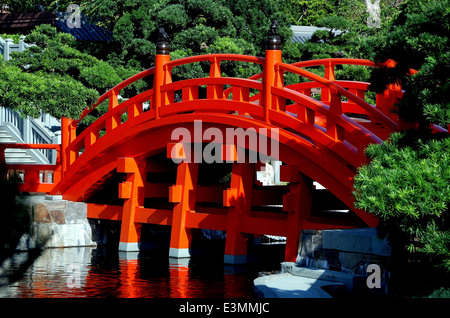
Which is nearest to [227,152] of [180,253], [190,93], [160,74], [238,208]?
[238,208]

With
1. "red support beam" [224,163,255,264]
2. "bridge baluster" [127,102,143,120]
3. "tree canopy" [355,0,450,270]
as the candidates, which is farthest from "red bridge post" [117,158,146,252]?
"tree canopy" [355,0,450,270]

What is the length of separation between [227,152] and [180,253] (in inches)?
91.4

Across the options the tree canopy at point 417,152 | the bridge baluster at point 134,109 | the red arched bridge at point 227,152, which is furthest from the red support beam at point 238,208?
the tree canopy at point 417,152

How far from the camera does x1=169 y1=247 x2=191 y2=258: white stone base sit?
47.0 feet

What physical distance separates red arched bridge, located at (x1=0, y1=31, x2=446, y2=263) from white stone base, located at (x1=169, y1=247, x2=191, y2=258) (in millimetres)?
19

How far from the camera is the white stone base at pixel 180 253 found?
1433 centimetres

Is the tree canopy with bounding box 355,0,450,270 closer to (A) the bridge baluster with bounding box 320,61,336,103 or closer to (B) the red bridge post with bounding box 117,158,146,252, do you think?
(A) the bridge baluster with bounding box 320,61,336,103

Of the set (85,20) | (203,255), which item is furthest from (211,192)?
(85,20)

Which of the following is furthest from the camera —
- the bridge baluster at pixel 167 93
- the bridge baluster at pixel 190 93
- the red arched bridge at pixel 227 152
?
the bridge baluster at pixel 167 93

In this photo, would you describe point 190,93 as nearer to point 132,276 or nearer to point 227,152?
point 227,152

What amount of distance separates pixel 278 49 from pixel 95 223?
6342mm

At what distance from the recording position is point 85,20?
28.4m

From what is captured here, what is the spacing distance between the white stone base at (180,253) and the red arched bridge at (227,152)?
0.02 meters

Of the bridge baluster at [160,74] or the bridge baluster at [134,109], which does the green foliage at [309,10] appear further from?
the bridge baluster at [160,74]
